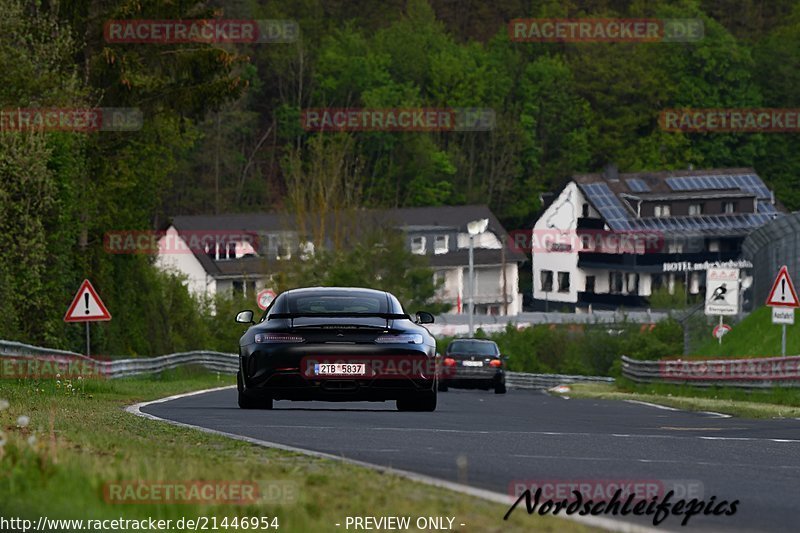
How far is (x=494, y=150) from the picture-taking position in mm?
142625

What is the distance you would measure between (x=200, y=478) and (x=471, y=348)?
1202 inches

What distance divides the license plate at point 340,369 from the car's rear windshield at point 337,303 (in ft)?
3.25

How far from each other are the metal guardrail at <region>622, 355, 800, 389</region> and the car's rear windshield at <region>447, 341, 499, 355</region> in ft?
13.7

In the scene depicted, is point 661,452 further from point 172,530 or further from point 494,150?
point 494,150

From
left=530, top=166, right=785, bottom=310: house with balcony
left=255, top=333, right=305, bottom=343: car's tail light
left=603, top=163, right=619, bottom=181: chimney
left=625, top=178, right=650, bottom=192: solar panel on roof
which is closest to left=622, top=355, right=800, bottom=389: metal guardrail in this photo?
left=255, top=333, right=305, bottom=343: car's tail light

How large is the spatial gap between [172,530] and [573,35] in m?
131

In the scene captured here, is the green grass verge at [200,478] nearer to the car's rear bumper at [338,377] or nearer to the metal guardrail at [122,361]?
the car's rear bumper at [338,377]

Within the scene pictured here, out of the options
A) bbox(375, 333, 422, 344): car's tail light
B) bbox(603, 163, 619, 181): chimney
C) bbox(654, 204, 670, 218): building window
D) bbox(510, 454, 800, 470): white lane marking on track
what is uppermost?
bbox(603, 163, 619, 181): chimney

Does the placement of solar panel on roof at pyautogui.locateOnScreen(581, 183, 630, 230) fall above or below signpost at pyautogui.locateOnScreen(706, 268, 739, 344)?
above

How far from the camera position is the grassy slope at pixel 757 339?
4012 cm

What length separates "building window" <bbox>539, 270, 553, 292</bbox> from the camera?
13262cm

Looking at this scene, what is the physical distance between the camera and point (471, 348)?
1576 inches

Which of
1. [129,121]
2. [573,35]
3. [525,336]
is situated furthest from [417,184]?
[129,121]

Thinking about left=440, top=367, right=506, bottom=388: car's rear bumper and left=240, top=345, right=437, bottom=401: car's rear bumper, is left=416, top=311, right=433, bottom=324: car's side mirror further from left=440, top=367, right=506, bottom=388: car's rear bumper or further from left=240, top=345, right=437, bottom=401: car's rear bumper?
left=440, top=367, right=506, bottom=388: car's rear bumper
